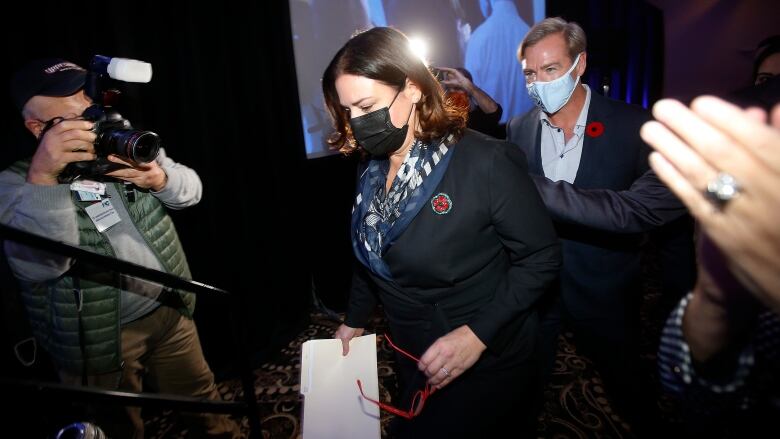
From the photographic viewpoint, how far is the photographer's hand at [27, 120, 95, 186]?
1267mm

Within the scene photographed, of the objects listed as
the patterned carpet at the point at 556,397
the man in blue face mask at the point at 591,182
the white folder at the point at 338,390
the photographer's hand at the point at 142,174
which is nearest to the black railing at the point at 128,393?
the white folder at the point at 338,390

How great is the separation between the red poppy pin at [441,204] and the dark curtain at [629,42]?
4.15 m

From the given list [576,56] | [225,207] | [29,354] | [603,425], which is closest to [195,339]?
[29,354]

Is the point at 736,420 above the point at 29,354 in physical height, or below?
above

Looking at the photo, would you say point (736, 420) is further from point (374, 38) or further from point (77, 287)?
point (77, 287)

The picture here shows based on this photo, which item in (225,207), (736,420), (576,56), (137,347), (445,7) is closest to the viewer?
(736,420)

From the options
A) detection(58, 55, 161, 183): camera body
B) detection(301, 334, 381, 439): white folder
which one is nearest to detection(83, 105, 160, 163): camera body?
detection(58, 55, 161, 183): camera body

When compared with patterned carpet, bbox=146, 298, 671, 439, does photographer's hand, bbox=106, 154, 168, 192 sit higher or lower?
higher

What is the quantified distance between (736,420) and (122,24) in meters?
2.72

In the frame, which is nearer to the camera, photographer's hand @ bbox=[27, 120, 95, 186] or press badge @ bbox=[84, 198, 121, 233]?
photographer's hand @ bbox=[27, 120, 95, 186]

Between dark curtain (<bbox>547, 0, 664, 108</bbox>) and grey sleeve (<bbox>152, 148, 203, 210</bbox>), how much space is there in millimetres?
4272

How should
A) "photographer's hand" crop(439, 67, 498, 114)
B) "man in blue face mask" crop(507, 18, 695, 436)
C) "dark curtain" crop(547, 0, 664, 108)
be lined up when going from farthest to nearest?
"dark curtain" crop(547, 0, 664, 108), "photographer's hand" crop(439, 67, 498, 114), "man in blue face mask" crop(507, 18, 695, 436)

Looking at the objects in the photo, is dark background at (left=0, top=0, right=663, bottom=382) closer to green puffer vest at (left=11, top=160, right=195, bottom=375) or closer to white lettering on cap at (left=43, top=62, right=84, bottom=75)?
green puffer vest at (left=11, top=160, right=195, bottom=375)

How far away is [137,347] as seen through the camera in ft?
5.47
